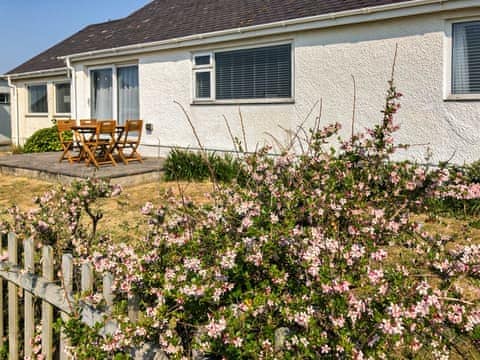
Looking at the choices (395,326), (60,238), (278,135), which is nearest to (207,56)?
(278,135)

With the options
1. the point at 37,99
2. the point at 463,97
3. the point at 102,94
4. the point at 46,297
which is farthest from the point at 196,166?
the point at 37,99

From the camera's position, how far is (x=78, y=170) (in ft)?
33.6

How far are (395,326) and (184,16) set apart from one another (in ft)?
42.2

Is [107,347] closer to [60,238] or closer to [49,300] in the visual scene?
[49,300]

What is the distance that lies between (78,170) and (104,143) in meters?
0.91

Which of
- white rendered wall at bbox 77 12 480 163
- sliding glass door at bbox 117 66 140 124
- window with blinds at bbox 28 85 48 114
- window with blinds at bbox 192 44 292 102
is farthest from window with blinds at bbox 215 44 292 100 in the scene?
window with blinds at bbox 28 85 48 114

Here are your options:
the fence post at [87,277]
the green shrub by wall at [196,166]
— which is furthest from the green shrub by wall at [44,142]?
the fence post at [87,277]

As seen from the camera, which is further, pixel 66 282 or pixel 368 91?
pixel 368 91

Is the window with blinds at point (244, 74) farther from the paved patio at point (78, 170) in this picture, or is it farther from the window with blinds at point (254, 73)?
the paved patio at point (78, 170)

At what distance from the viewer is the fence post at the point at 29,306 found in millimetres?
2873

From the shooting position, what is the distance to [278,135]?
9.83 meters

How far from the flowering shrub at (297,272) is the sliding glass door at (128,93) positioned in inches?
425

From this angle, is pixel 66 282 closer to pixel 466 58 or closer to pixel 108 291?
pixel 108 291

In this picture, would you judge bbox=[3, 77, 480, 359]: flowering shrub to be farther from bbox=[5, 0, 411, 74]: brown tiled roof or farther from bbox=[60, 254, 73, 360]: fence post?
bbox=[5, 0, 411, 74]: brown tiled roof
